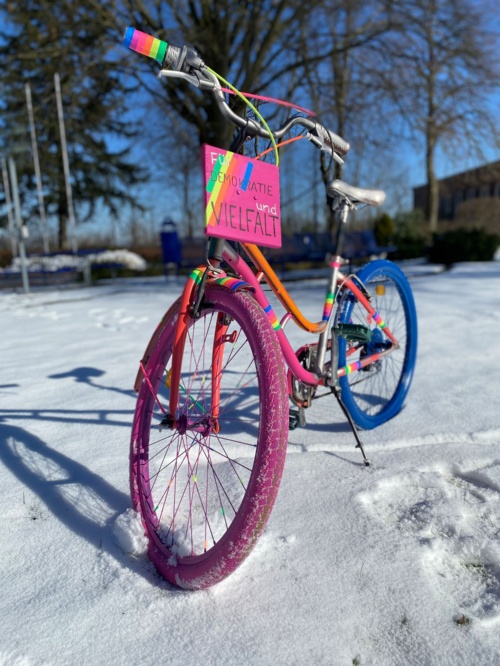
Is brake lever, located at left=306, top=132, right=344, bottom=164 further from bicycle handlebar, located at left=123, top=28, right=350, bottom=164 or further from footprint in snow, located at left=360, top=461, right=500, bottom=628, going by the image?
footprint in snow, located at left=360, top=461, right=500, bottom=628

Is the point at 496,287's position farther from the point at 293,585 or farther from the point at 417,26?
the point at 293,585

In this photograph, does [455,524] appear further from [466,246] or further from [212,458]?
[466,246]

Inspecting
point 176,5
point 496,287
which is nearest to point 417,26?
point 176,5

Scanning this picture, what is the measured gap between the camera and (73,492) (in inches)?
71.4

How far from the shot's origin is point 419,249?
660 inches

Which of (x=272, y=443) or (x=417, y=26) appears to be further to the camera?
(x=417, y=26)

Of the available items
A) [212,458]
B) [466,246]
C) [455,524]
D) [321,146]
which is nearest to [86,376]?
[212,458]

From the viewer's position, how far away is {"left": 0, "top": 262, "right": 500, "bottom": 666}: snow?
1.19 meters

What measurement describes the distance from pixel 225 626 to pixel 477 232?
14.4 meters

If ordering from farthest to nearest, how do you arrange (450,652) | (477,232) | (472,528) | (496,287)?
(477,232)
(496,287)
(472,528)
(450,652)

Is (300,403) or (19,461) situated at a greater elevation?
(300,403)

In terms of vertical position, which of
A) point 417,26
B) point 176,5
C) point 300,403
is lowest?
point 300,403

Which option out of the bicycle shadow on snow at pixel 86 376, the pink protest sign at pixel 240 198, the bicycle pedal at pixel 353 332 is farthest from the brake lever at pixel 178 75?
the bicycle shadow on snow at pixel 86 376

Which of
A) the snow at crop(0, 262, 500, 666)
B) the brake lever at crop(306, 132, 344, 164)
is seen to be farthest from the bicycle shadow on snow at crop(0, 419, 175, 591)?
the brake lever at crop(306, 132, 344, 164)
